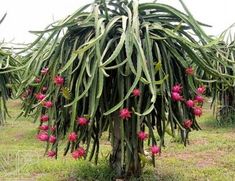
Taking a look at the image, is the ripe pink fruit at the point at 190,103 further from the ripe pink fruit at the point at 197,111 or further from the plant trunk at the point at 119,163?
the plant trunk at the point at 119,163

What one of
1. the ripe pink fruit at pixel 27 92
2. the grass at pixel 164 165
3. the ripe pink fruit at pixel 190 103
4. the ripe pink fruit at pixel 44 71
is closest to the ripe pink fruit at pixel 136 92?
the ripe pink fruit at pixel 190 103

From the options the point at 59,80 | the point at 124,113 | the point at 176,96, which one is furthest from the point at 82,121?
the point at 176,96

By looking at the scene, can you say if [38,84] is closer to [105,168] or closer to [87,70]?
[87,70]

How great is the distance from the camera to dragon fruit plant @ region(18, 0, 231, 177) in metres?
4.17

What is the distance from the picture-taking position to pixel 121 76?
434 cm

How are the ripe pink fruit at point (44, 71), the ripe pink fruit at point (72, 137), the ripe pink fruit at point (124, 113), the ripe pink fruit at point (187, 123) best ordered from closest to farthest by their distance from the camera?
the ripe pink fruit at point (124, 113) < the ripe pink fruit at point (72, 137) < the ripe pink fruit at point (187, 123) < the ripe pink fruit at point (44, 71)

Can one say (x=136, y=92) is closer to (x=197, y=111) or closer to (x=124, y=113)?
(x=124, y=113)

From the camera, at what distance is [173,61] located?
4703 mm

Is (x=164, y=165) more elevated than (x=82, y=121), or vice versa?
(x=82, y=121)

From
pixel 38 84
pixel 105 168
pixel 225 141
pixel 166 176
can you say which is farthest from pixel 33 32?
pixel 225 141

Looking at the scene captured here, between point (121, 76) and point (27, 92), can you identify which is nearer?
point (121, 76)

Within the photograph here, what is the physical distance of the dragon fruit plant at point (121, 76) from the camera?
4.17 metres

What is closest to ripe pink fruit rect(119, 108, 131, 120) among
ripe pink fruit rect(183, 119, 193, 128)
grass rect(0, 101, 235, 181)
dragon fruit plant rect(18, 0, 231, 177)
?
dragon fruit plant rect(18, 0, 231, 177)

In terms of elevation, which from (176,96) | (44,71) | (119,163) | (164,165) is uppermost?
(44,71)
